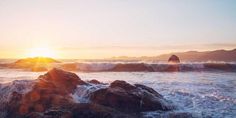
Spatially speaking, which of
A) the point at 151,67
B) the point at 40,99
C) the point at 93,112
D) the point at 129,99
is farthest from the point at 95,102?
the point at 151,67

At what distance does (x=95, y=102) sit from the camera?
35.5 feet

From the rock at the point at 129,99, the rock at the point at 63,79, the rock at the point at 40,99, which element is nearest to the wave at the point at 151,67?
the rock at the point at 63,79

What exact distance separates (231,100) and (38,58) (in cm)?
5059

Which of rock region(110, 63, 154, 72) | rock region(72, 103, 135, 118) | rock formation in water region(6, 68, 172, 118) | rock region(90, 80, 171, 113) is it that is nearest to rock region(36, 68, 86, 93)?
rock formation in water region(6, 68, 172, 118)

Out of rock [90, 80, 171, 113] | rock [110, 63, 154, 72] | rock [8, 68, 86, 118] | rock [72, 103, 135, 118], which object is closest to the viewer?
rock [72, 103, 135, 118]

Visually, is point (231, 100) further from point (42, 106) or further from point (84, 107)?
point (42, 106)

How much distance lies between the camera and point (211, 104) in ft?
37.7

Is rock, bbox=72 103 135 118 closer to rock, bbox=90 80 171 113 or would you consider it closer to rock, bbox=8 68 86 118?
rock, bbox=8 68 86 118

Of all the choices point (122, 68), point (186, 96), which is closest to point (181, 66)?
point (122, 68)

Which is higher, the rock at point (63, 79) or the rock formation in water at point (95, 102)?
the rock at point (63, 79)

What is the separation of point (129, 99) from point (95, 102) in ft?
3.25

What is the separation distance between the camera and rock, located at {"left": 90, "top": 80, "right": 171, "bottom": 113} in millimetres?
10406

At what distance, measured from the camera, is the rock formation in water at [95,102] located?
932cm

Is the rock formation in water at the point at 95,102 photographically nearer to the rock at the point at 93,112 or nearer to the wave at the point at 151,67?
the rock at the point at 93,112
